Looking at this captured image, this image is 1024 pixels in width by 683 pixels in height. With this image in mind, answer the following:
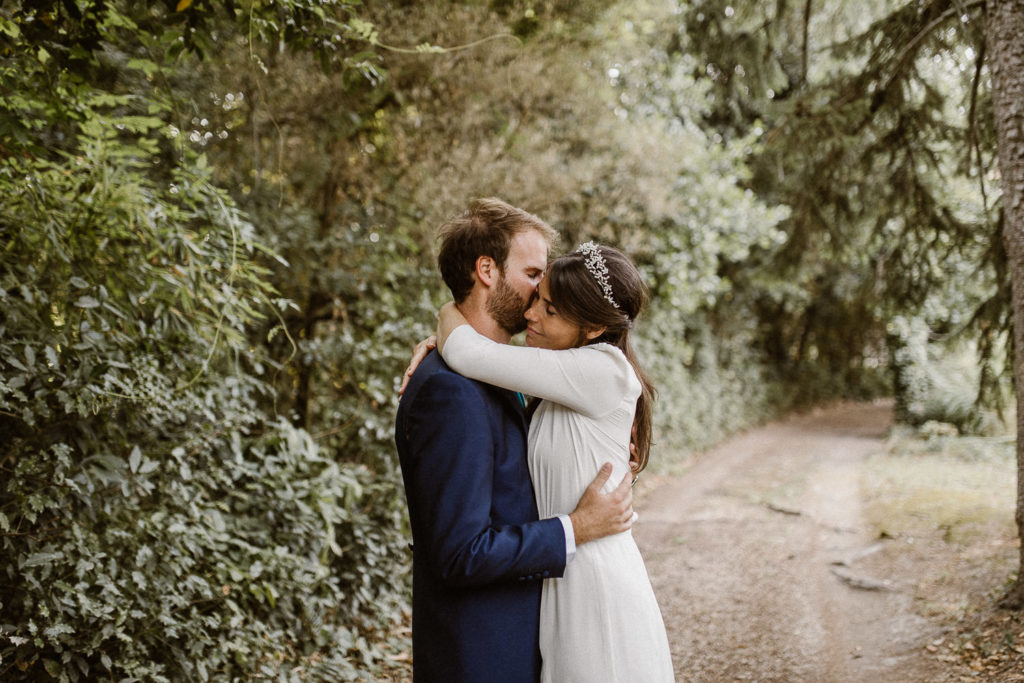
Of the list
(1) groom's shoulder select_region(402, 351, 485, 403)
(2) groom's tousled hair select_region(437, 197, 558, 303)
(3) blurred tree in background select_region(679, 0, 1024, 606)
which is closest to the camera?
(1) groom's shoulder select_region(402, 351, 485, 403)

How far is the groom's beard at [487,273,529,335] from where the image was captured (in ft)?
7.22

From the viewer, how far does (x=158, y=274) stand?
3396 mm

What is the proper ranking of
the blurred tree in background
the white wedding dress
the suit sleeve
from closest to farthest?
the suit sleeve
the white wedding dress
the blurred tree in background

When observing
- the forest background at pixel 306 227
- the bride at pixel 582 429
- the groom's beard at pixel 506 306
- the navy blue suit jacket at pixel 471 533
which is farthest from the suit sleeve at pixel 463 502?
the forest background at pixel 306 227

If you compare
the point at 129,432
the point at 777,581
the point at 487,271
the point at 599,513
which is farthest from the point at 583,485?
the point at 777,581

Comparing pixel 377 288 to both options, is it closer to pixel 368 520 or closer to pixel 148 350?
pixel 368 520

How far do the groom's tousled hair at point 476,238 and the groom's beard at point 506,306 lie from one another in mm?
69

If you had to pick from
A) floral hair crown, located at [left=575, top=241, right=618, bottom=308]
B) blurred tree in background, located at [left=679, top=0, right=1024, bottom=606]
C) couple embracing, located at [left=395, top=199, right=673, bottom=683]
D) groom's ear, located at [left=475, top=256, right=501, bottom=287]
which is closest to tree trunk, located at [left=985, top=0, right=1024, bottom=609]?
blurred tree in background, located at [left=679, top=0, right=1024, bottom=606]

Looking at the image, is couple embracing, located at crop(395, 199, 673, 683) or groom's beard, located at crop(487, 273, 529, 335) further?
groom's beard, located at crop(487, 273, 529, 335)

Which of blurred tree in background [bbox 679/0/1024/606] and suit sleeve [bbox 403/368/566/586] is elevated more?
blurred tree in background [bbox 679/0/1024/606]

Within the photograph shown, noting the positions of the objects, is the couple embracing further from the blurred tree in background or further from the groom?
the blurred tree in background

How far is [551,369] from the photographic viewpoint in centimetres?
200

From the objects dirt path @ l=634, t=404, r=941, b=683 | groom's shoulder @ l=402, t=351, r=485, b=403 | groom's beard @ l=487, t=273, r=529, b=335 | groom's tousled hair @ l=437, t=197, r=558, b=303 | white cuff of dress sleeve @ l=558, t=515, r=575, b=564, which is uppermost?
groom's tousled hair @ l=437, t=197, r=558, b=303

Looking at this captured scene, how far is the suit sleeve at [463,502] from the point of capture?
175 cm
